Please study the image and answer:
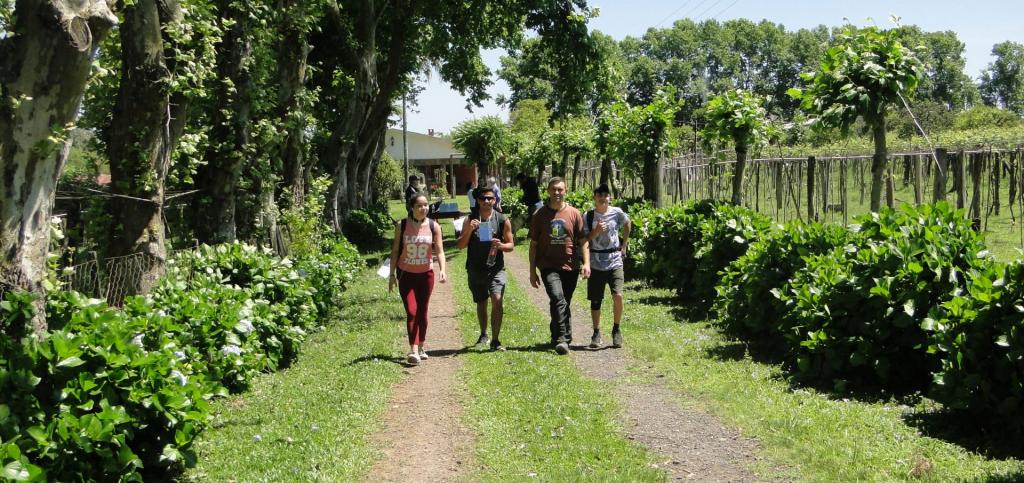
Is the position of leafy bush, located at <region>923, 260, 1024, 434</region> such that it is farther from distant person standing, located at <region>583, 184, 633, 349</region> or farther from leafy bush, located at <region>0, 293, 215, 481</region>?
leafy bush, located at <region>0, 293, 215, 481</region>

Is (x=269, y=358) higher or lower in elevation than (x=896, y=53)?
lower

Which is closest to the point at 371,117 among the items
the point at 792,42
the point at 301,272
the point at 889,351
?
the point at 301,272

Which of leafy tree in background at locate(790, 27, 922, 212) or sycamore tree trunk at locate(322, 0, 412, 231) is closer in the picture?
leafy tree in background at locate(790, 27, 922, 212)

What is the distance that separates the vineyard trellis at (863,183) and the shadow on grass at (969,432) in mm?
5599

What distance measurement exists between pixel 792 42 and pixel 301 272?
306 ft

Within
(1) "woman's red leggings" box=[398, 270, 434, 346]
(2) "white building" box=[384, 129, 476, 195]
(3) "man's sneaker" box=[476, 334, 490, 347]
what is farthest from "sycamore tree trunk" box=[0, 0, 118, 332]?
(2) "white building" box=[384, 129, 476, 195]

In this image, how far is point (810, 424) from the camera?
6.59 metres

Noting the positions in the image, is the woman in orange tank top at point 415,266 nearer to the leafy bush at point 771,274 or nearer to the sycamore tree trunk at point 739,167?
the leafy bush at point 771,274

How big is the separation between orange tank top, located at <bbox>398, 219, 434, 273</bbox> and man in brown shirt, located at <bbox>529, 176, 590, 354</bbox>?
43.7 inches

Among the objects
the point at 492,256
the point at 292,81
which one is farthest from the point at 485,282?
the point at 292,81

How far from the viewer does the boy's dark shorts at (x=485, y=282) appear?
384 inches

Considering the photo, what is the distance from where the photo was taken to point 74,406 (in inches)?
204

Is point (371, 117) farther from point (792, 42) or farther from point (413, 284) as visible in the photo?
point (792, 42)

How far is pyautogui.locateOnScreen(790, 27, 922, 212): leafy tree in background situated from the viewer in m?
9.51
